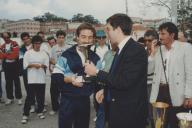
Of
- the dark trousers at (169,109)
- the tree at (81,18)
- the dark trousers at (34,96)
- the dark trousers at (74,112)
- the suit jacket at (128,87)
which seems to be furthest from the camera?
the tree at (81,18)

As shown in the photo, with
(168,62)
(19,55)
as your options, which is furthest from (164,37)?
(19,55)

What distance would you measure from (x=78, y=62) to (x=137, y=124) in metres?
1.38

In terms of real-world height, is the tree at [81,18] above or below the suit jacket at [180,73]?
above

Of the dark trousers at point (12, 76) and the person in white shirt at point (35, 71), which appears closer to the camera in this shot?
the person in white shirt at point (35, 71)

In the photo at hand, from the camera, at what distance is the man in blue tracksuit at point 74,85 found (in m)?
4.40

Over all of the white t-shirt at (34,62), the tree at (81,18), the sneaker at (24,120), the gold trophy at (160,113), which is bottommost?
the sneaker at (24,120)

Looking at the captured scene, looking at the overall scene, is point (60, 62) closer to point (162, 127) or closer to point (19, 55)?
point (162, 127)

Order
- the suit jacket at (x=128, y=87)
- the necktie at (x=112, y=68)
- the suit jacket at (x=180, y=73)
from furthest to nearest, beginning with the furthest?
the suit jacket at (x=180, y=73)
the necktie at (x=112, y=68)
the suit jacket at (x=128, y=87)

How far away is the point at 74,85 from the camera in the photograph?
4.42 metres

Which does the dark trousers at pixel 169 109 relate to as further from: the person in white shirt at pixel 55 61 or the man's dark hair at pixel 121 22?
Result: the person in white shirt at pixel 55 61

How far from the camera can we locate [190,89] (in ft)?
15.9

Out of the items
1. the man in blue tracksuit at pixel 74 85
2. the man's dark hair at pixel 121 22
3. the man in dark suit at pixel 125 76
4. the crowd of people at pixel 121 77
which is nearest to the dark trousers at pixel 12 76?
the crowd of people at pixel 121 77

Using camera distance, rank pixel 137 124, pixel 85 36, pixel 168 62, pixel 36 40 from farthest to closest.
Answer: pixel 36 40 < pixel 168 62 < pixel 85 36 < pixel 137 124

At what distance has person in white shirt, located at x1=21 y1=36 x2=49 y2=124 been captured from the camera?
812 centimetres
